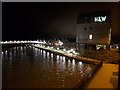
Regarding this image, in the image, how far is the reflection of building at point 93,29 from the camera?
32.5 meters

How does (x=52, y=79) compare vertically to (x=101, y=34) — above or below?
below

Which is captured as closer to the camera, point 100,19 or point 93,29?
point 100,19

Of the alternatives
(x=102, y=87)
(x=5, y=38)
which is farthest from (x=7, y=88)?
(x=5, y=38)

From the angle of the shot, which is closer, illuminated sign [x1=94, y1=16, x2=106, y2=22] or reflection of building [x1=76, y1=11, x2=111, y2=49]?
reflection of building [x1=76, y1=11, x2=111, y2=49]

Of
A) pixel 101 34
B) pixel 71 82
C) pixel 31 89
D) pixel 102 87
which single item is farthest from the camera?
pixel 101 34

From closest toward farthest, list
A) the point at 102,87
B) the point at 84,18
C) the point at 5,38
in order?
the point at 102,87
the point at 84,18
the point at 5,38

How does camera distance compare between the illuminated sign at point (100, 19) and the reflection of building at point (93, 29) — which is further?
the illuminated sign at point (100, 19)

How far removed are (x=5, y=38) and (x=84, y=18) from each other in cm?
6716

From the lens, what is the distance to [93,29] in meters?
33.9

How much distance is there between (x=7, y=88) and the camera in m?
11.2

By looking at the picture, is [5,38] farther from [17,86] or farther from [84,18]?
[17,86]

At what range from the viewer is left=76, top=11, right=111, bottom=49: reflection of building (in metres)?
32.5

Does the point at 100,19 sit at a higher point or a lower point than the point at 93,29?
higher

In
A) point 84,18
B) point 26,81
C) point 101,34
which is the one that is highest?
point 84,18
